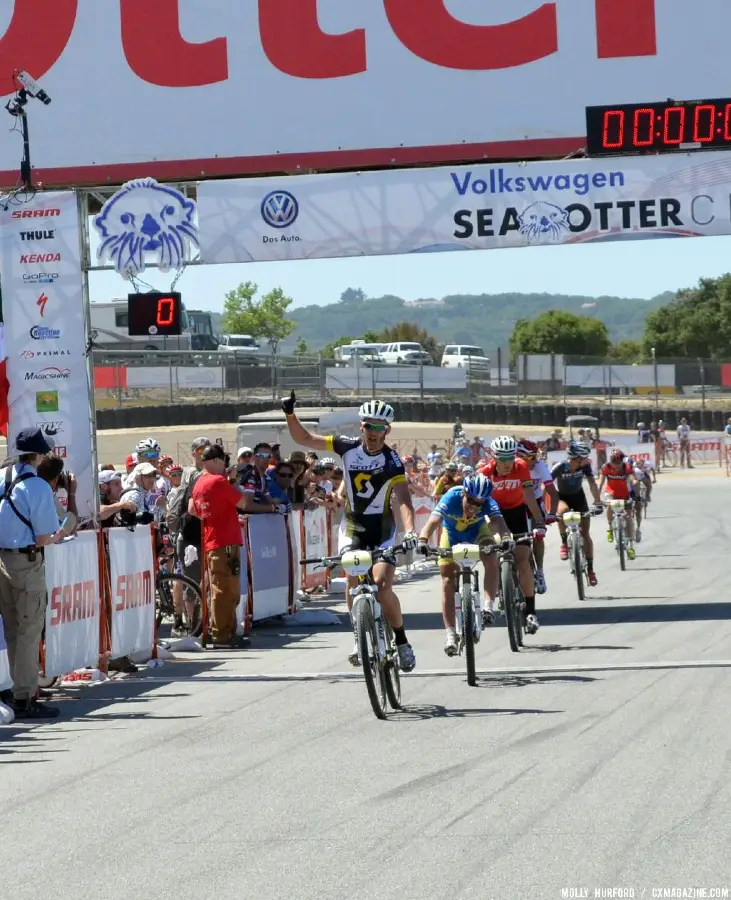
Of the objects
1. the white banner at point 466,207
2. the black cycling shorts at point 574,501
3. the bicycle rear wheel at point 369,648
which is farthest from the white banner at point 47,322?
the bicycle rear wheel at point 369,648

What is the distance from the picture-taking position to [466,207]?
1780 centimetres

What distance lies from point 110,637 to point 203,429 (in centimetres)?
3897

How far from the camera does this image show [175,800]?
7.72 m

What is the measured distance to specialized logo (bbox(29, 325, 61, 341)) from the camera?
16562 millimetres

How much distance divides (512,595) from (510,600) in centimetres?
5

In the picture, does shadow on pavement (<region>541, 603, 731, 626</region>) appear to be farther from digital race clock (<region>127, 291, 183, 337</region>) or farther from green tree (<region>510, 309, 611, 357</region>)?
green tree (<region>510, 309, 611, 357</region>)

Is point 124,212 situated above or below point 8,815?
above

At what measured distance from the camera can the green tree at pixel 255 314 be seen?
371ft

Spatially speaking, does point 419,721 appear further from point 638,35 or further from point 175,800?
point 638,35

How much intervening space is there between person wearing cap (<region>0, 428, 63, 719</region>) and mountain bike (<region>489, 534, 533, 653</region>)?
4.31m

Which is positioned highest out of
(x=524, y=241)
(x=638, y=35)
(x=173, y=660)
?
(x=638, y=35)

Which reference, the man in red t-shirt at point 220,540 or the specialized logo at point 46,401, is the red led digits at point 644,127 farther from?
the specialized logo at point 46,401

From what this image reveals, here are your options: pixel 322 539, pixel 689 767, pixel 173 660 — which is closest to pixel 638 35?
pixel 322 539

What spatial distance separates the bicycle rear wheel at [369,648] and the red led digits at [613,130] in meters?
9.50
